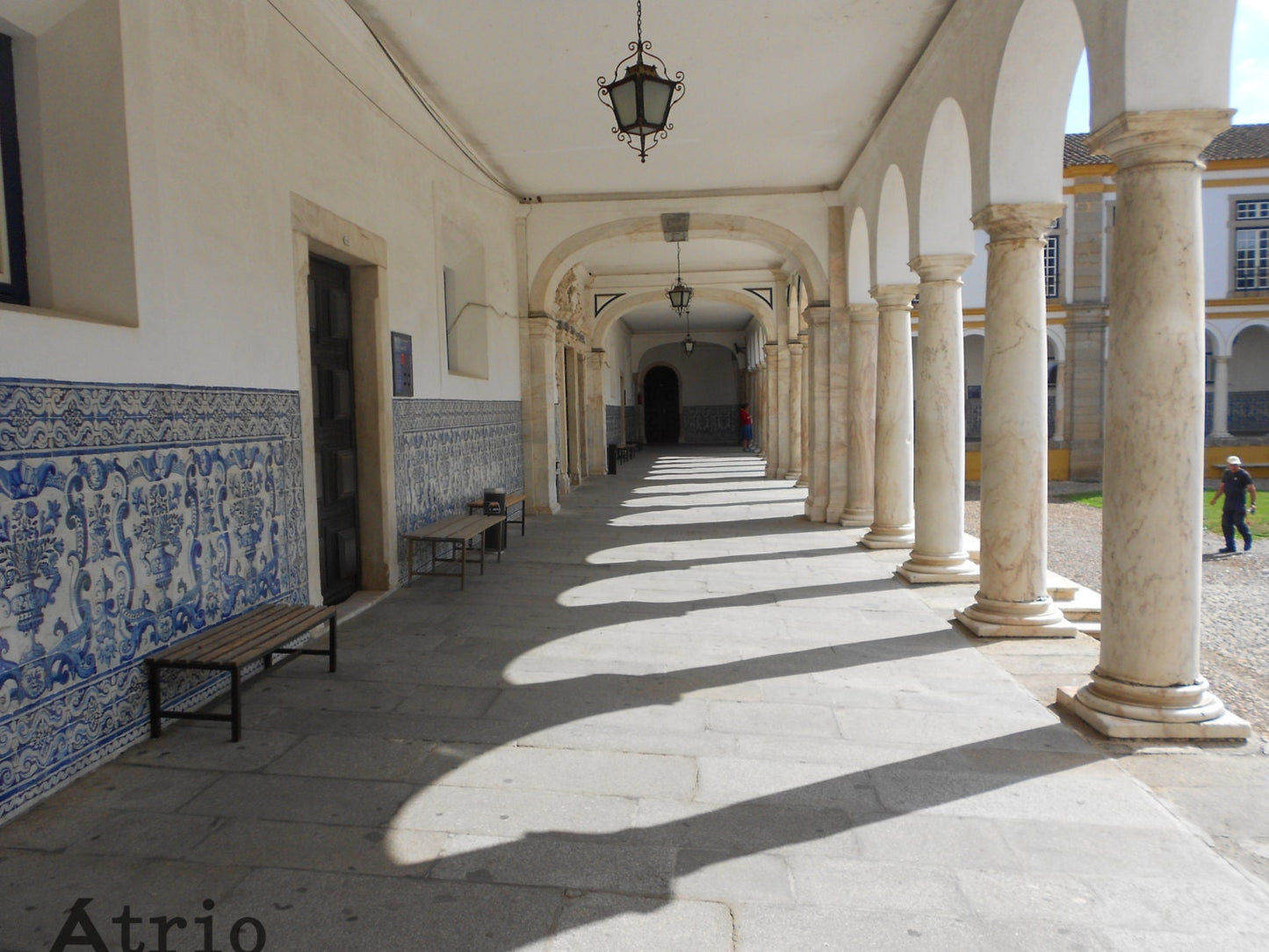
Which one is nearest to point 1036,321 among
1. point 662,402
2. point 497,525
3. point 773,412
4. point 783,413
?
point 497,525

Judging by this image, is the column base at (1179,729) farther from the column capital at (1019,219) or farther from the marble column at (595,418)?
the marble column at (595,418)

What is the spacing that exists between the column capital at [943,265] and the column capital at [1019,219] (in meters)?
1.47

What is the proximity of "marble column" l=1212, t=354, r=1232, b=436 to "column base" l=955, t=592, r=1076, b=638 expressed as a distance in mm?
20611

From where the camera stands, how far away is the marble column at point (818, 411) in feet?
35.7

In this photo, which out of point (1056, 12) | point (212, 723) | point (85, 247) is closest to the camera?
point (85, 247)

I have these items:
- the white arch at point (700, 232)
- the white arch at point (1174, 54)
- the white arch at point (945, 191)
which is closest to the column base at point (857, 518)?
the white arch at point (700, 232)

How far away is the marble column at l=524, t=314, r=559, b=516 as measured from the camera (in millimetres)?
11500

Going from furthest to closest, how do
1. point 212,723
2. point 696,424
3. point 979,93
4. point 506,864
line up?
point 696,424 → point 979,93 → point 212,723 → point 506,864

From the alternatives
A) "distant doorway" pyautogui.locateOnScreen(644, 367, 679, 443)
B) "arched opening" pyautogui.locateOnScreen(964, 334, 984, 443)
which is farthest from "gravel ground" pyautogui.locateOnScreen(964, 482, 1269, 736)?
"distant doorway" pyautogui.locateOnScreen(644, 367, 679, 443)

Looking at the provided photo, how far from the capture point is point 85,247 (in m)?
3.66

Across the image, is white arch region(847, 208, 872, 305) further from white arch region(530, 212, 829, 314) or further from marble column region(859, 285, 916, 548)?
marble column region(859, 285, 916, 548)

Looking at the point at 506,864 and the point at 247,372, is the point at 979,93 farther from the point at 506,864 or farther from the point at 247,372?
the point at 506,864

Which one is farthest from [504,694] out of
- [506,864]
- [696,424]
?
[696,424]

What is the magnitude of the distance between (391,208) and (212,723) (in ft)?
14.0
